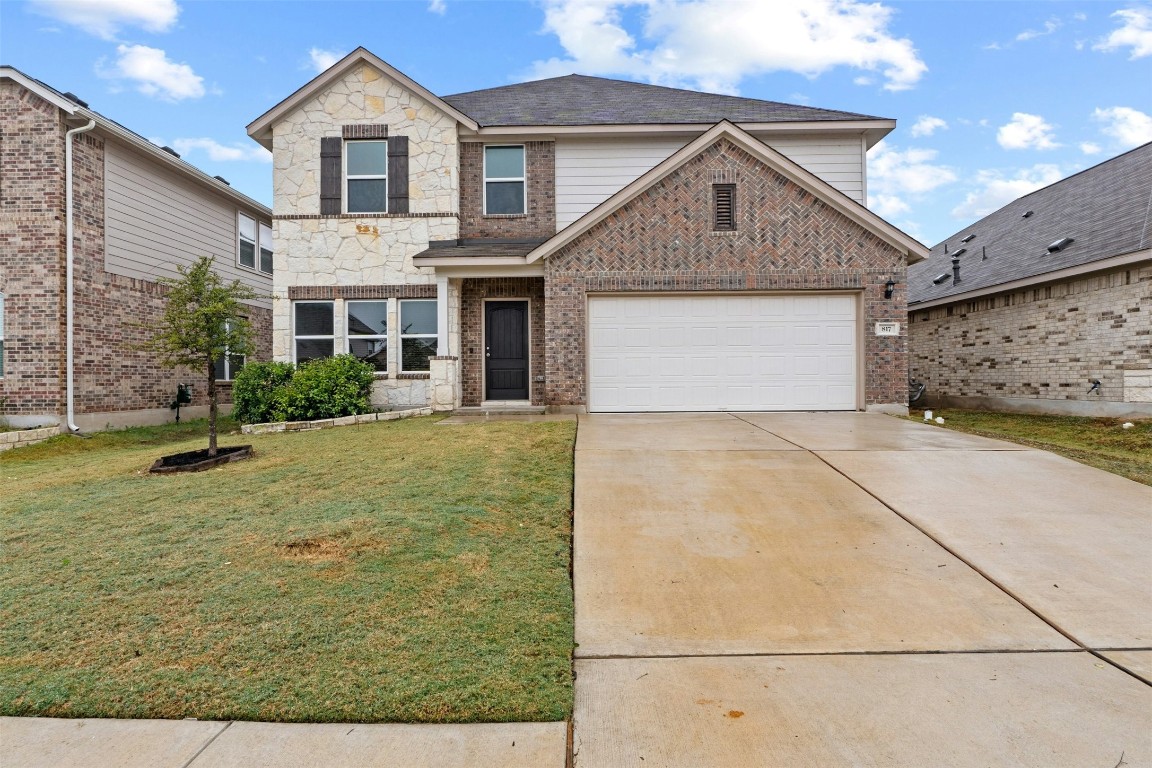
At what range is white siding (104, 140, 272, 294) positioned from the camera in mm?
12367

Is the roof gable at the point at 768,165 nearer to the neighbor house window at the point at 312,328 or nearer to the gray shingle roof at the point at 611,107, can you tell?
the gray shingle roof at the point at 611,107

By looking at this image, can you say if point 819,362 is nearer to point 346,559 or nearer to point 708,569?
point 708,569

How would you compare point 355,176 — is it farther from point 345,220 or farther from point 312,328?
point 312,328

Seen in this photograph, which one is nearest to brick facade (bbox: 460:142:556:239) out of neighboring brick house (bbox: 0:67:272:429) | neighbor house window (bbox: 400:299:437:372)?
neighbor house window (bbox: 400:299:437:372)

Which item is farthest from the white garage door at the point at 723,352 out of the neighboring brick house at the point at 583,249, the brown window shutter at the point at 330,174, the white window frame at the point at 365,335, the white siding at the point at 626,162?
the brown window shutter at the point at 330,174

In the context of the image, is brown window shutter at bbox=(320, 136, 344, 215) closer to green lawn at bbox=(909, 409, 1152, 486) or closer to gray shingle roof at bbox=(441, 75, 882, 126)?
gray shingle roof at bbox=(441, 75, 882, 126)

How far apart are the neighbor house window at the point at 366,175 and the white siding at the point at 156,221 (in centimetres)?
455

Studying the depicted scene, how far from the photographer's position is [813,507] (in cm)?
530

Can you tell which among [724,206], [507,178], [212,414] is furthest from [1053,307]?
[212,414]

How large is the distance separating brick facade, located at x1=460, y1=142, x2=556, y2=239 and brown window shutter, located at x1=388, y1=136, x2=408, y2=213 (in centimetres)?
120

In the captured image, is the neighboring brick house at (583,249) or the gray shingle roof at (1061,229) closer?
the neighboring brick house at (583,249)

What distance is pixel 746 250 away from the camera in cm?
1148

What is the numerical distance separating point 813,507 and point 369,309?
10.4 metres

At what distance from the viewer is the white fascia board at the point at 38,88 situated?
426 inches
